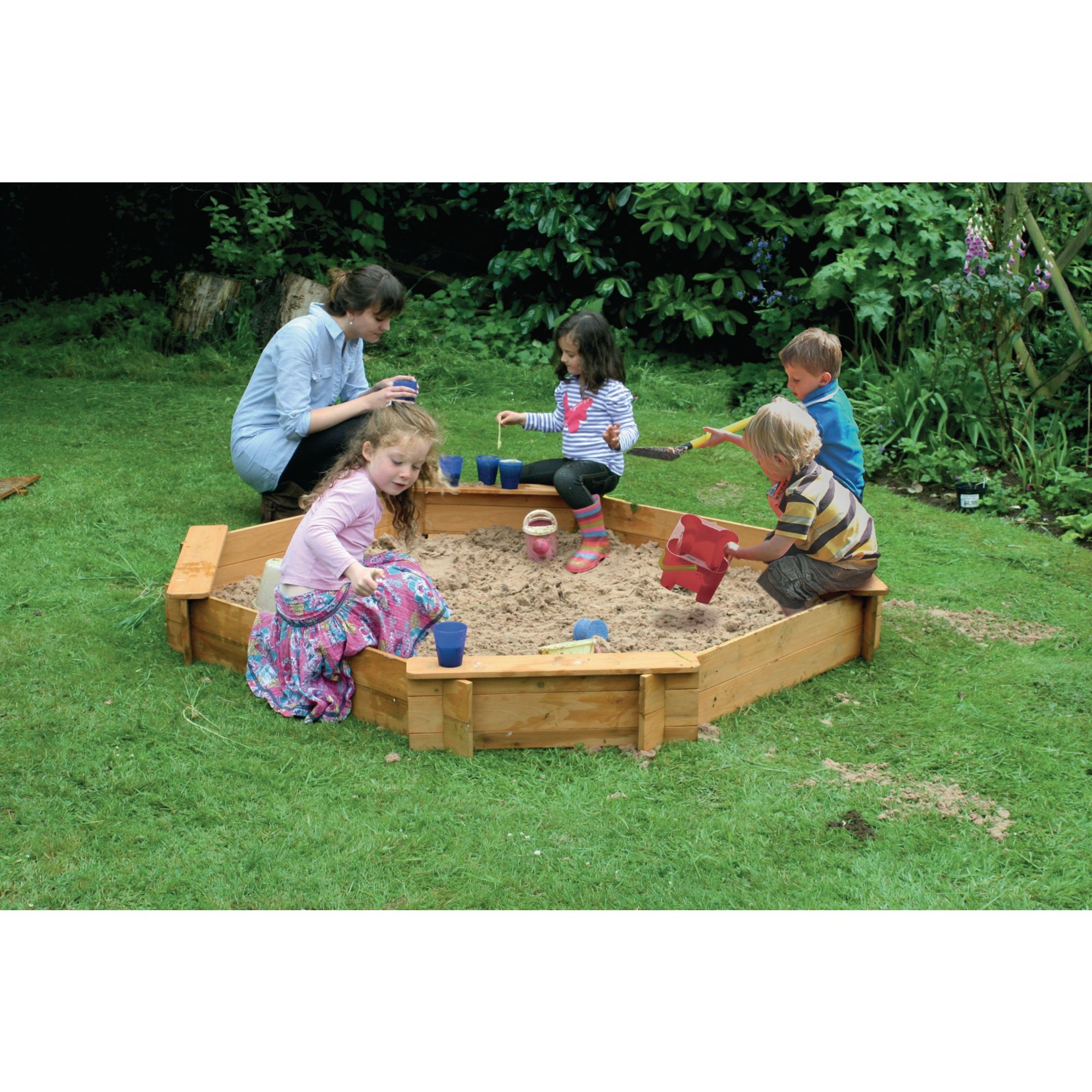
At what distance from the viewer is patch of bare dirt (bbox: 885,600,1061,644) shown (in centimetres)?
480

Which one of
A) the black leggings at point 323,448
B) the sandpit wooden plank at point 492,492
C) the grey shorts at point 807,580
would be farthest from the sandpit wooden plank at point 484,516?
the grey shorts at point 807,580

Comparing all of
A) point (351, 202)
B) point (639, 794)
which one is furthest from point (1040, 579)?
point (351, 202)

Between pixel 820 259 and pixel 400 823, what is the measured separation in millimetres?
7147

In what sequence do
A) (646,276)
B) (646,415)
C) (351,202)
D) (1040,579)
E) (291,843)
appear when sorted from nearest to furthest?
(291,843), (1040,579), (646,415), (646,276), (351,202)

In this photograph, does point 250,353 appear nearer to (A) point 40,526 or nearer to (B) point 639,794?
(A) point 40,526

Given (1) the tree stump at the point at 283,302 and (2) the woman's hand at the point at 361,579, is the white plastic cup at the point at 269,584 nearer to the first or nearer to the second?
(2) the woman's hand at the point at 361,579

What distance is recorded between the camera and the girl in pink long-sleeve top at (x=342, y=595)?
3.93 m

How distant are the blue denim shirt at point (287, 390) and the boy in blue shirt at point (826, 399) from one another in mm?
2091

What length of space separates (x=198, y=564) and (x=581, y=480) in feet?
6.13

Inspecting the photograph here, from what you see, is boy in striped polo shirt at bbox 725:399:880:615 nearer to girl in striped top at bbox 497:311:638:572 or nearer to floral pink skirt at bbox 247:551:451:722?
girl in striped top at bbox 497:311:638:572

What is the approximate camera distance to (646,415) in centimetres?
839

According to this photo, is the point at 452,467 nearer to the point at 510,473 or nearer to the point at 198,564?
the point at 510,473

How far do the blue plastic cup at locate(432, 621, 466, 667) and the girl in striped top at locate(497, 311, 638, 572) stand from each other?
173 centimetres

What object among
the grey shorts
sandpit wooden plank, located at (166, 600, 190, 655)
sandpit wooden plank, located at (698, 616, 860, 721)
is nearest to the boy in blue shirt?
the grey shorts
